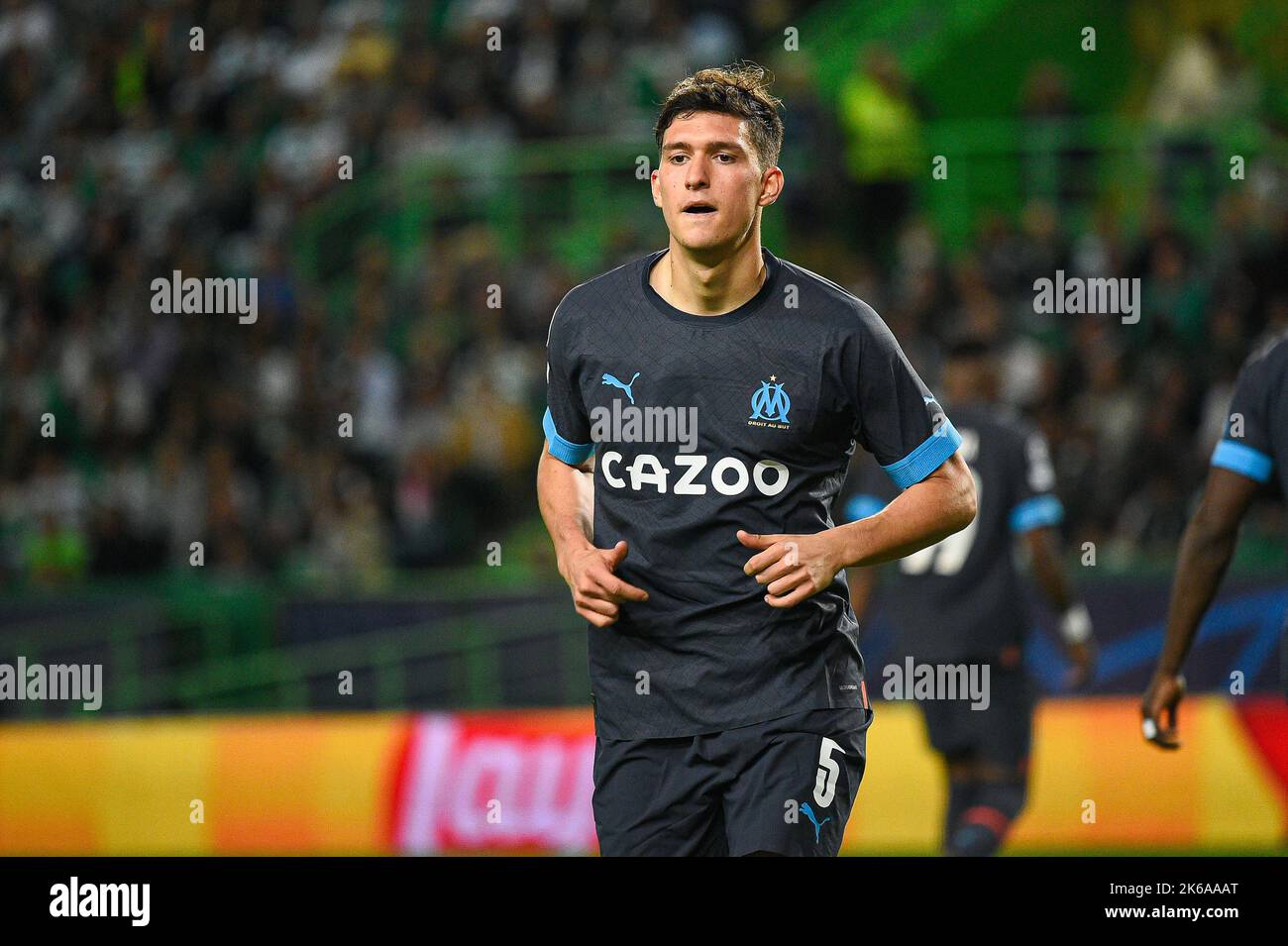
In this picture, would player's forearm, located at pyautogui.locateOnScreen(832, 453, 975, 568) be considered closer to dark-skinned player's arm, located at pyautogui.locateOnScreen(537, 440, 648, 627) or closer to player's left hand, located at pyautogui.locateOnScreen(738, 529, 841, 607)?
player's left hand, located at pyautogui.locateOnScreen(738, 529, 841, 607)

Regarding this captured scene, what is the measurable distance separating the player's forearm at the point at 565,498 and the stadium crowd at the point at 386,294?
700 cm

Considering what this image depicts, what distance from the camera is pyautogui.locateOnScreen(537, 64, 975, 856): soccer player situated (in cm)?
428

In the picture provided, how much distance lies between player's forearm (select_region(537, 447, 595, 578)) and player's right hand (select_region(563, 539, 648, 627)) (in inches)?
8.8

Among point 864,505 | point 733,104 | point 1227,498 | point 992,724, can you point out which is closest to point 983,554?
point 864,505

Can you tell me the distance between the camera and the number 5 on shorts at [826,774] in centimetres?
424

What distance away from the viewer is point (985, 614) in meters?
7.25

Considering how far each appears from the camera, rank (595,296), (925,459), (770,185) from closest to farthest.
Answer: (925,459) → (770,185) → (595,296)

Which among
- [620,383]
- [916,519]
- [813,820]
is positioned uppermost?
[620,383]

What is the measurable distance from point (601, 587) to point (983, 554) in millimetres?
3419

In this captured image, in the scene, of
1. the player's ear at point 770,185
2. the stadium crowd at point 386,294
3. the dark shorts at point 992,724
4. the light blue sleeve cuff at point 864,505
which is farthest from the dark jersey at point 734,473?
the stadium crowd at point 386,294

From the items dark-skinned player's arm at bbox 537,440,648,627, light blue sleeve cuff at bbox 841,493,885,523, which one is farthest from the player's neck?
light blue sleeve cuff at bbox 841,493,885,523

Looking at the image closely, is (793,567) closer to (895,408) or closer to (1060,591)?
(895,408)

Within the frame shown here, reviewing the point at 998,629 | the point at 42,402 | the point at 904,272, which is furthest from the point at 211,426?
the point at 998,629

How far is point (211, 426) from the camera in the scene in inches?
508
